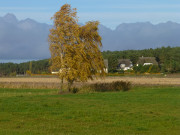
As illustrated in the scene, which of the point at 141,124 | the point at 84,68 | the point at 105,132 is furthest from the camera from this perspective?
the point at 84,68

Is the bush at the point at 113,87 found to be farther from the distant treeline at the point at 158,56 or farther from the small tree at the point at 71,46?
the distant treeline at the point at 158,56

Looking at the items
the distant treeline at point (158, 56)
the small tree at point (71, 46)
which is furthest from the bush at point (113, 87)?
the distant treeline at point (158, 56)

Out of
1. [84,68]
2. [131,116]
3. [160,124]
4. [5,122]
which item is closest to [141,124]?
[160,124]

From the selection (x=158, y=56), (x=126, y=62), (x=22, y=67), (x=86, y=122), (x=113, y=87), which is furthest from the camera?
(x=126, y=62)

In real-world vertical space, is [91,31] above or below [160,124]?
above

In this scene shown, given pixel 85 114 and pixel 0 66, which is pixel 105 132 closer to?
pixel 85 114

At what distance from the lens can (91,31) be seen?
38812mm

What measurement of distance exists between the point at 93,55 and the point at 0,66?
156 metres

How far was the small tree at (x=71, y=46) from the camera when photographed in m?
37.3

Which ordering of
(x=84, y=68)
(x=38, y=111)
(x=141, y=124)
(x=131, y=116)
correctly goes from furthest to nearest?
(x=84, y=68) → (x=38, y=111) → (x=131, y=116) → (x=141, y=124)

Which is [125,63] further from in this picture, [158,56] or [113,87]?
[113,87]

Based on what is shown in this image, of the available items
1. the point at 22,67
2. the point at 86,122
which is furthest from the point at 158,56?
the point at 86,122

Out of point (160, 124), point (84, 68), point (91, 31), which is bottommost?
point (160, 124)

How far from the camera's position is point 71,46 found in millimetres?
37375
